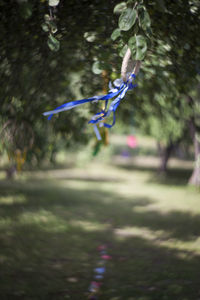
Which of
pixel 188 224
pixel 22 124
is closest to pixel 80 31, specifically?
pixel 22 124

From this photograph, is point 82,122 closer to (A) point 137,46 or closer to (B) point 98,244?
(B) point 98,244

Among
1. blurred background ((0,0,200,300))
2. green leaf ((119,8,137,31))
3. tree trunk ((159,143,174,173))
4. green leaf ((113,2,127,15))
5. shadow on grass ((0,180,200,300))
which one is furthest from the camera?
tree trunk ((159,143,174,173))

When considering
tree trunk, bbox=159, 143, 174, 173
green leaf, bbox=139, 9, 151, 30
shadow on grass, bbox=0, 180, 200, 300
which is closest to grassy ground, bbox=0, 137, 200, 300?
shadow on grass, bbox=0, 180, 200, 300

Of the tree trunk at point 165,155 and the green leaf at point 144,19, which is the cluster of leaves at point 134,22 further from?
the tree trunk at point 165,155

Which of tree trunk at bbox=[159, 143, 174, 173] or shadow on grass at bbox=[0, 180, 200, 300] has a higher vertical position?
shadow on grass at bbox=[0, 180, 200, 300]

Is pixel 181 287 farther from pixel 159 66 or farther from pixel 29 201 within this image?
pixel 29 201

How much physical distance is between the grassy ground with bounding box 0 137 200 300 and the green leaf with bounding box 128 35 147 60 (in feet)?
10.1

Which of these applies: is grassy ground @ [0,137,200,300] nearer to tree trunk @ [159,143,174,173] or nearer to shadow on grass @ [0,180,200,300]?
shadow on grass @ [0,180,200,300]

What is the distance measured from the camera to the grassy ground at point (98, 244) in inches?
167

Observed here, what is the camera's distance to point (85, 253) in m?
5.93

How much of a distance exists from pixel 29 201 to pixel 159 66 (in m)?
8.78

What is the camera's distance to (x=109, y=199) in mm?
12469

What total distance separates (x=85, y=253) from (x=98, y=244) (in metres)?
0.67

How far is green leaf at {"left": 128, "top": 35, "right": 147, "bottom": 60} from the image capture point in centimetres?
204
